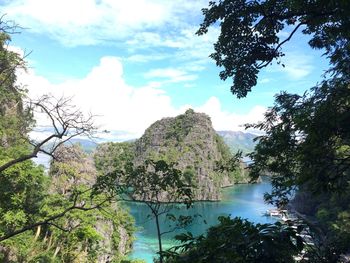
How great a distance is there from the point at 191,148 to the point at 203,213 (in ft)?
107

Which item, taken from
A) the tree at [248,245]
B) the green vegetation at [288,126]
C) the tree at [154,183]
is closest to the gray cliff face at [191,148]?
the tree at [154,183]

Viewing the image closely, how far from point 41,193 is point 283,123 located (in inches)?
689

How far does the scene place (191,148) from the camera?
100m

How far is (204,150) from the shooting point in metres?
102

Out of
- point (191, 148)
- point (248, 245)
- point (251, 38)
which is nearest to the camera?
point (248, 245)

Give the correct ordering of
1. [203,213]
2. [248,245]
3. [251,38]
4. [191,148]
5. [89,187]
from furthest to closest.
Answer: [191,148], [203,213], [89,187], [251,38], [248,245]

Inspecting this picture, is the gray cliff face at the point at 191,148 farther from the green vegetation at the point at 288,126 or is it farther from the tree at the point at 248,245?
the tree at the point at 248,245

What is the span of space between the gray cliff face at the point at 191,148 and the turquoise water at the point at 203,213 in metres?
5.70

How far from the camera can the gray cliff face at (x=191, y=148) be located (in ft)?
307

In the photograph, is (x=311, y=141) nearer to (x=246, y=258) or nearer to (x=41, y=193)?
(x=246, y=258)

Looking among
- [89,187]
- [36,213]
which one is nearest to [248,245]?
[36,213]

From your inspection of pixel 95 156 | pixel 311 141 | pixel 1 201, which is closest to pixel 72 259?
pixel 1 201

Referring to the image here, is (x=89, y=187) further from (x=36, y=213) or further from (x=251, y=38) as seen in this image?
(x=251, y=38)

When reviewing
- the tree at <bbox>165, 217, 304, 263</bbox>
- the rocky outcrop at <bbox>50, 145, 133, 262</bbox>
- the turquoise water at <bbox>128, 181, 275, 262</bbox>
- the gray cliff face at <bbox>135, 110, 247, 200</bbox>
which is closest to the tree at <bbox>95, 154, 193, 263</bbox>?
the tree at <bbox>165, 217, 304, 263</bbox>
